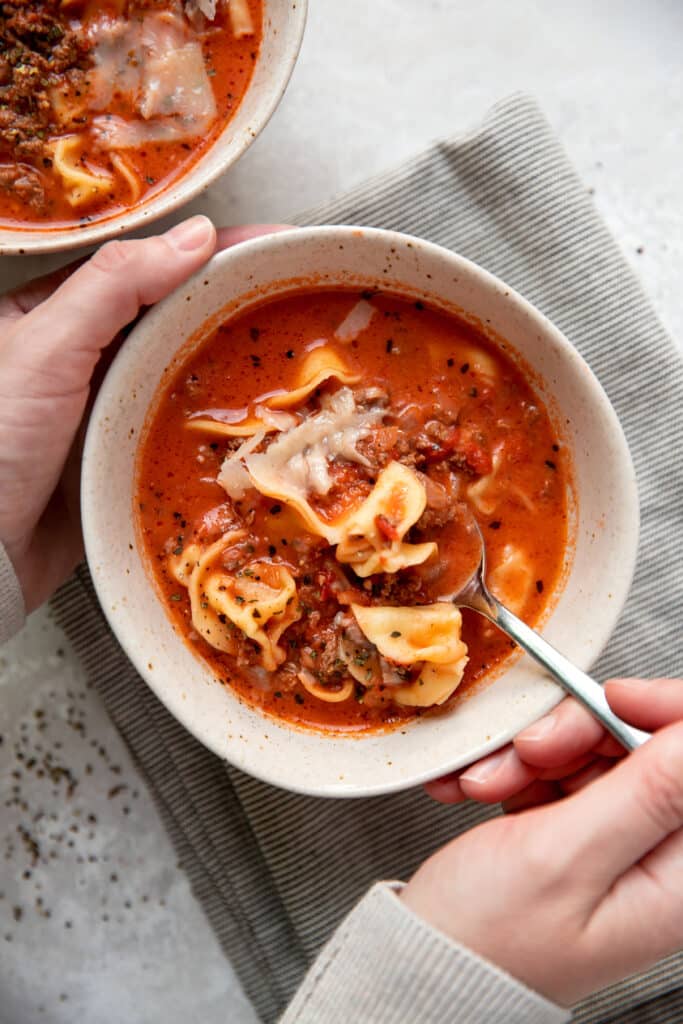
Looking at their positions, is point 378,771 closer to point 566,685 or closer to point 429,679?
point 429,679

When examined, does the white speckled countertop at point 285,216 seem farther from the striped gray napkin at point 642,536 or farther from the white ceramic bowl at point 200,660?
the white ceramic bowl at point 200,660

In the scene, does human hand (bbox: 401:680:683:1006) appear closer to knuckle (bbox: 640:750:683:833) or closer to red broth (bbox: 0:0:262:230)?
knuckle (bbox: 640:750:683:833)

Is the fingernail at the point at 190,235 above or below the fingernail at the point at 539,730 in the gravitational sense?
above

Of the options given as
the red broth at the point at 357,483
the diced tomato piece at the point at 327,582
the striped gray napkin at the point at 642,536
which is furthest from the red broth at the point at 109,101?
the diced tomato piece at the point at 327,582

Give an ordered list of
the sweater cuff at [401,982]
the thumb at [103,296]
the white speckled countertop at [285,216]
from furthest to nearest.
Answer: the white speckled countertop at [285,216] → the thumb at [103,296] → the sweater cuff at [401,982]

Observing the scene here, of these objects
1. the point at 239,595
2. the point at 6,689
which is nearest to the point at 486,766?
the point at 239,595
